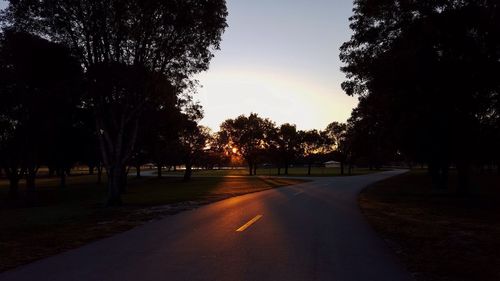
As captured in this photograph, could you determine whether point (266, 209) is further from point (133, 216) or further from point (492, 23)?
point (492, 23)

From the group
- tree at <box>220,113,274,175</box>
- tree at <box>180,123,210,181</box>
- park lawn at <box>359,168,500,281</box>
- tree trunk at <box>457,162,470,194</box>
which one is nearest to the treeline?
tree trunk at <box>457,162,470,194</box>

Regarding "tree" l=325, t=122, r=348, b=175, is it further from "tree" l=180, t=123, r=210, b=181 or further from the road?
the road

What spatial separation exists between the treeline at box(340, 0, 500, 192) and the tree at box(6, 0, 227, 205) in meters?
7.45

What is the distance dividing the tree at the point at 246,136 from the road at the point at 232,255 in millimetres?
69791

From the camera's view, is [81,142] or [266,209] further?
[81,142]

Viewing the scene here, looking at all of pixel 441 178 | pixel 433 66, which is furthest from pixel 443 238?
pixel 441 178

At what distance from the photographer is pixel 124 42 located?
2186cm

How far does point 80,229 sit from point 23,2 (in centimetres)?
1181

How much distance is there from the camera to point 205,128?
75.8 metres

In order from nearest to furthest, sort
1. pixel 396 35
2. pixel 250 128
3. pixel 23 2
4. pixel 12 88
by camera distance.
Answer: pixel 23 2 < pixel 396 35 < pixel 12 88 < pixel 250 128

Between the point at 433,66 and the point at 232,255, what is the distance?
14.7 meters

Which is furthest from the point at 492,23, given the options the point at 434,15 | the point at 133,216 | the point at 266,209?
the point at 133,216

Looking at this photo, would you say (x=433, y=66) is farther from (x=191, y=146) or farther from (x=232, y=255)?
(x=191, y=146)

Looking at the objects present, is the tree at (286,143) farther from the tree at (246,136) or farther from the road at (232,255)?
the road at (232,255)
